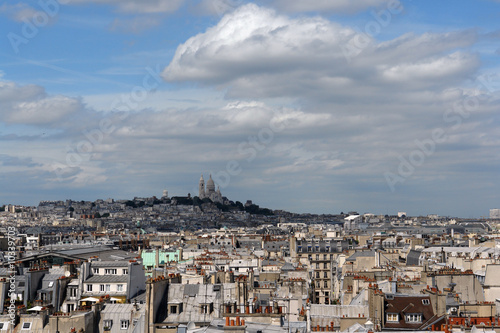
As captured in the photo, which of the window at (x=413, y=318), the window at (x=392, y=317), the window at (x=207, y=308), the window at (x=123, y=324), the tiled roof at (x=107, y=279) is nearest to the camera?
the window at (x=413, y=318)

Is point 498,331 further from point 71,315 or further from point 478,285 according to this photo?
point 71,315

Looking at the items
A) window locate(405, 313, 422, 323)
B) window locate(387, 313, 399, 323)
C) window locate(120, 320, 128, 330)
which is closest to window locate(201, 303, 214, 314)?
window locate(120, 320, 128, 330)

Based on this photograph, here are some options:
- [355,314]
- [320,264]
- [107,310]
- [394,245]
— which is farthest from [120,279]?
[394,245]

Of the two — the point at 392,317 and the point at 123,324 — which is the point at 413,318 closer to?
the point at 392,317

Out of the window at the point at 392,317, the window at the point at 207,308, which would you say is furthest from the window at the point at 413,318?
the window at the point at 207,308

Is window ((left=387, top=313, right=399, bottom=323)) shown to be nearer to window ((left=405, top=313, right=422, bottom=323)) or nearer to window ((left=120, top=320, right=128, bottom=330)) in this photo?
window ((left=405, top=313, right=422, bottom=323))

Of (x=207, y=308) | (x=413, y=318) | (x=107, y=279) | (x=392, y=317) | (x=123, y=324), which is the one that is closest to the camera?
(x=413, y=318)

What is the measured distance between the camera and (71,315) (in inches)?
1302

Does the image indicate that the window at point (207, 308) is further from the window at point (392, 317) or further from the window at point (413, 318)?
the window at point (413, 318)

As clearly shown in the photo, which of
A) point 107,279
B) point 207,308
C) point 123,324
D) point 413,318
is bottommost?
point 123,324

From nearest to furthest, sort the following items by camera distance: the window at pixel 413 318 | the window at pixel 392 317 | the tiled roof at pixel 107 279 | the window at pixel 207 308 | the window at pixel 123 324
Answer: the window at pixel 413 318 < the window at pixel 392 317 < the window at pixel 207 308 < the window at pixel 123 324 < the tiled roof at pixel 107 279

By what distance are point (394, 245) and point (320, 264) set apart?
27.6 m

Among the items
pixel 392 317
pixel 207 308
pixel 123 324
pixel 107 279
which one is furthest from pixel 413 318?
pixel 107 279

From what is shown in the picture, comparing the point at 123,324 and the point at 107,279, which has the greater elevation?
the point at 107,279
